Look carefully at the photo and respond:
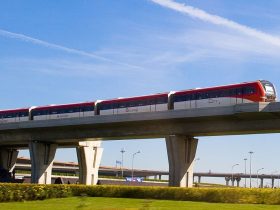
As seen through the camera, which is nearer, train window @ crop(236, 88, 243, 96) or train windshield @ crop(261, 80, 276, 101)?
train windshield @ crop(261, 80, 276, 101)

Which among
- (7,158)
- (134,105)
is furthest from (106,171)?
(134,105)

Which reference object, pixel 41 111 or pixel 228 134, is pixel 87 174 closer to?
pixel 41 111

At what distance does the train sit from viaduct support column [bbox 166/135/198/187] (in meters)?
3.90

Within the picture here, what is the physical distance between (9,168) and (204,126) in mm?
49001

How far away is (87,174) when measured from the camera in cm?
6906

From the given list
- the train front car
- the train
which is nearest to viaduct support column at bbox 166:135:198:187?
the train

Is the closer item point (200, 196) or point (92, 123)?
point (200, 196)

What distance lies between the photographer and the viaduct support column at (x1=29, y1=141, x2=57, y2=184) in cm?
6738

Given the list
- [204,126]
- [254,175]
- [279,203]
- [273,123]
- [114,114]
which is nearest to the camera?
[279,203]

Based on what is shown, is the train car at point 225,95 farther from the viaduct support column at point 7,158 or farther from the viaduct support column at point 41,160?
the viaduct support column at point 7,158

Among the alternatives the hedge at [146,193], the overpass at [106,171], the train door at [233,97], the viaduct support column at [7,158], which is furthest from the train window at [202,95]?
the overpass at [106,171]

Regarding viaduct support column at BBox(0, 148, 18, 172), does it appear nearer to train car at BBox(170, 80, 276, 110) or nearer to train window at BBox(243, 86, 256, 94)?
train car at BBox(170, 80, 276, 110)

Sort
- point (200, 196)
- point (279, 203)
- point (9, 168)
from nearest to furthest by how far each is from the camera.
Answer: point (279, 203) → point (200, 196) → point (9, 168)

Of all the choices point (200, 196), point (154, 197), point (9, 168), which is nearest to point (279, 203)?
point (200, 196)
